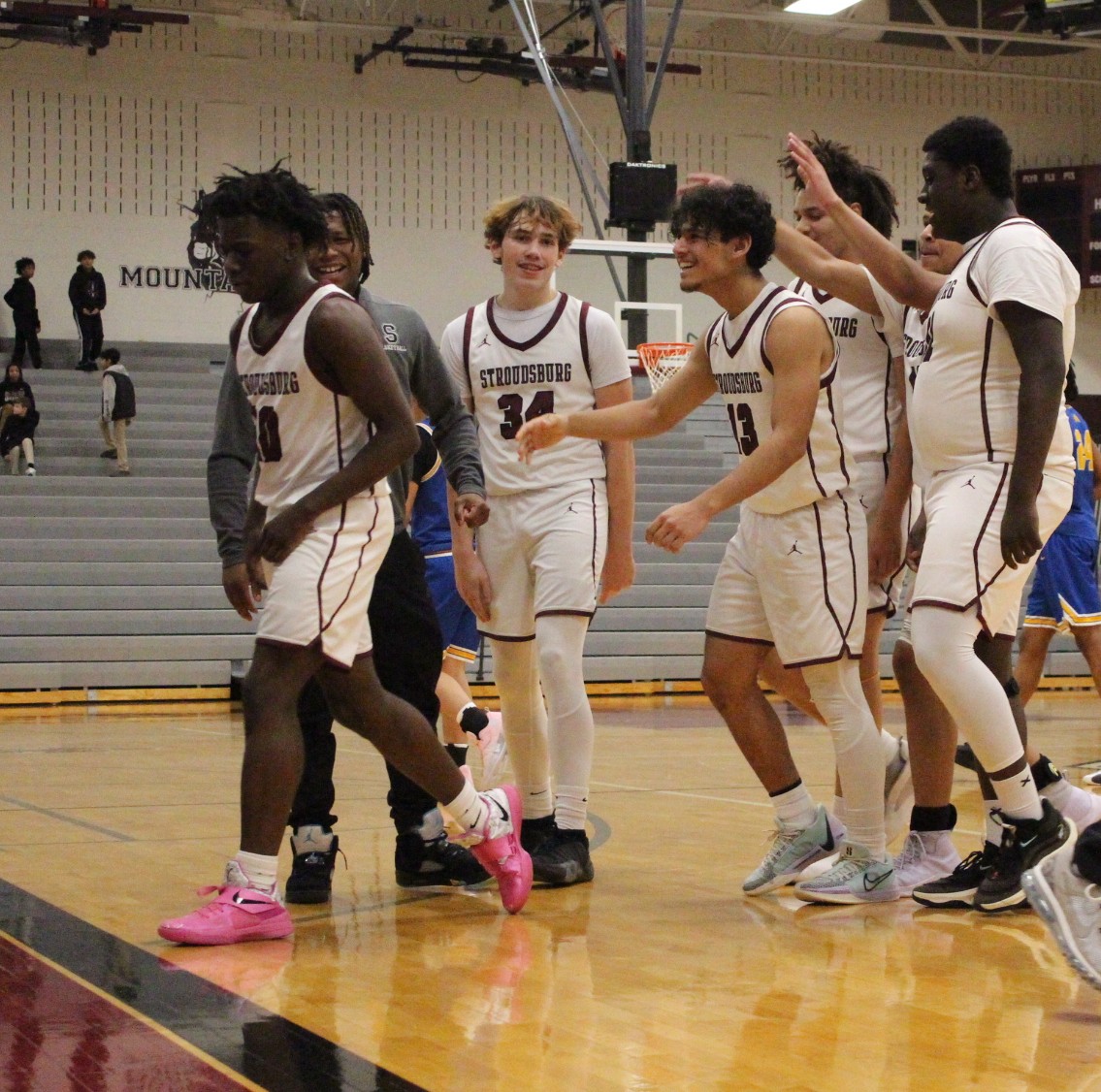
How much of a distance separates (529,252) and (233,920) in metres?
2.02

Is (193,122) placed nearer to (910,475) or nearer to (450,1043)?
(910,475)

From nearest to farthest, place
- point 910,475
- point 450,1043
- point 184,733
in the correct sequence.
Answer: point 450,1043 < point 910,475 < point 184,733

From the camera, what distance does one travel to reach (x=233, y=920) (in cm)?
342

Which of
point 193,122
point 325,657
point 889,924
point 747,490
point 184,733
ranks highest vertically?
point 193,122

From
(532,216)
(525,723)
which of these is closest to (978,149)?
(532,216)

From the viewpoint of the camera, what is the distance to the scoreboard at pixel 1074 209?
23.6m

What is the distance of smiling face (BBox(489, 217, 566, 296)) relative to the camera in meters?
4.49

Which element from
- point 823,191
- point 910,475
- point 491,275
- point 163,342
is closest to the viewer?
point 823,191

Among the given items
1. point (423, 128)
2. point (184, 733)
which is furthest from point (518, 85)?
point (184, 733)

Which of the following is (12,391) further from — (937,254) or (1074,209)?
(1074,209)

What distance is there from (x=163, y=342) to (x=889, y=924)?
18.8 m

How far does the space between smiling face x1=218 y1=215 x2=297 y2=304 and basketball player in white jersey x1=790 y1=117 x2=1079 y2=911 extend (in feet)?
4.52

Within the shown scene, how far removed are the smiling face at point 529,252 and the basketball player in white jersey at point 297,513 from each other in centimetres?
89

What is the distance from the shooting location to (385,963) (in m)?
3.29
